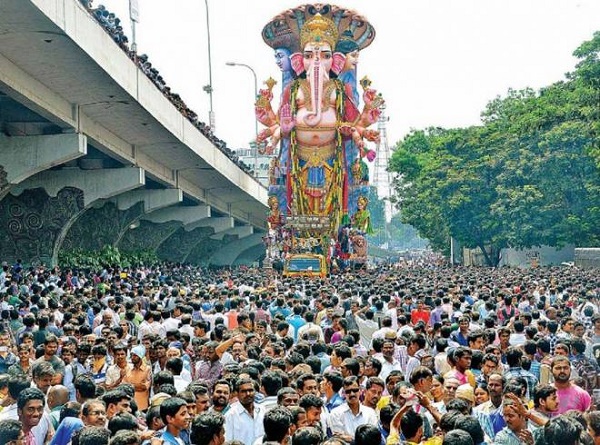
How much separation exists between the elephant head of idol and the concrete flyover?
180 inches

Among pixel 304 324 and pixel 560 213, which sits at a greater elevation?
pixel 560 213

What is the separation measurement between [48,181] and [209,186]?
13263 millimetres

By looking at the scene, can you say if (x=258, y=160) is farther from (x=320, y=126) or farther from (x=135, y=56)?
(x=135, y=56)

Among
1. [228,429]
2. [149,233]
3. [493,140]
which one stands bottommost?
[228,429]

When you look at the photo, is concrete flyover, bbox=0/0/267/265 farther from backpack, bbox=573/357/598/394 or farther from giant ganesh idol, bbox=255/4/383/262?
backpack, bbox=573/357/598/394

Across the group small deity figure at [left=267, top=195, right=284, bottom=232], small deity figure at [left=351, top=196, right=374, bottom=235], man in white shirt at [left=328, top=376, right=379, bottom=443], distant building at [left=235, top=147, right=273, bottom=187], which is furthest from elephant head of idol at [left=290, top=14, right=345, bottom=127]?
distant building at [left=235, top=147, right=273, bottom=187]

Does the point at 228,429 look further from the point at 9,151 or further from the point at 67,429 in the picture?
the point at 9,151

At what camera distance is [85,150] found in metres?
22.5

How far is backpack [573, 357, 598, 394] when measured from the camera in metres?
8.48

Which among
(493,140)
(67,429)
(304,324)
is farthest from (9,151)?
(493,140)

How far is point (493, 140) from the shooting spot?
47.2m

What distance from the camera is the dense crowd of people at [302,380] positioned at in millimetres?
5898

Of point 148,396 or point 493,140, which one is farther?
point 493,140

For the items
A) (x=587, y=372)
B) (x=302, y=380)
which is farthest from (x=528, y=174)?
(x=302, y=380)
